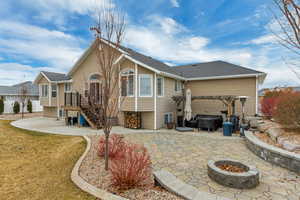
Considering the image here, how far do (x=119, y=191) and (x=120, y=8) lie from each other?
4337mm

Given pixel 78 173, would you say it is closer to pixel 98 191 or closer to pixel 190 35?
pixel 98 191

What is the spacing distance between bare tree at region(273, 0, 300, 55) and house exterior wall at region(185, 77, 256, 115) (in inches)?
384

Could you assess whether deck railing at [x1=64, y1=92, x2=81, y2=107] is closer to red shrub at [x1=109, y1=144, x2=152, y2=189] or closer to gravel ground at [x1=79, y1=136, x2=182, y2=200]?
gravel ground at [x1=79, y1=136, x2=182, y2=200]

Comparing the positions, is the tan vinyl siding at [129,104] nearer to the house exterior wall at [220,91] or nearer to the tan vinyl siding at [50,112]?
the house exterior wall at [220,91]

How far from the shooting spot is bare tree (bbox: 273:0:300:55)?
2512 millimetres

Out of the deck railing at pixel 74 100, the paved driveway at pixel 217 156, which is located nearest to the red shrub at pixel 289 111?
the paved driveway at pixel 217 156

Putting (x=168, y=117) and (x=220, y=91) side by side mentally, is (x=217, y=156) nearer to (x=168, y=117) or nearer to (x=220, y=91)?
(x=168, y=117)

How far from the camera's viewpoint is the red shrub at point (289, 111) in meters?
6.15

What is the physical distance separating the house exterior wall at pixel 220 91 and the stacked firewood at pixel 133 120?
215 inches

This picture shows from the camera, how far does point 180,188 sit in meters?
3.15

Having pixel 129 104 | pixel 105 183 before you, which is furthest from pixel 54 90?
pixel 105 183

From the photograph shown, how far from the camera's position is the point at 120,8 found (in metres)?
3.78

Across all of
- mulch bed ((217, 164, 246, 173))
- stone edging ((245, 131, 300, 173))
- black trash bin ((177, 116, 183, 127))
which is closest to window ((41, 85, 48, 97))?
black trash bin ((177, 116, 183, 127))

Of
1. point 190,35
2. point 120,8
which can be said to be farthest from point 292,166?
point 190,35
